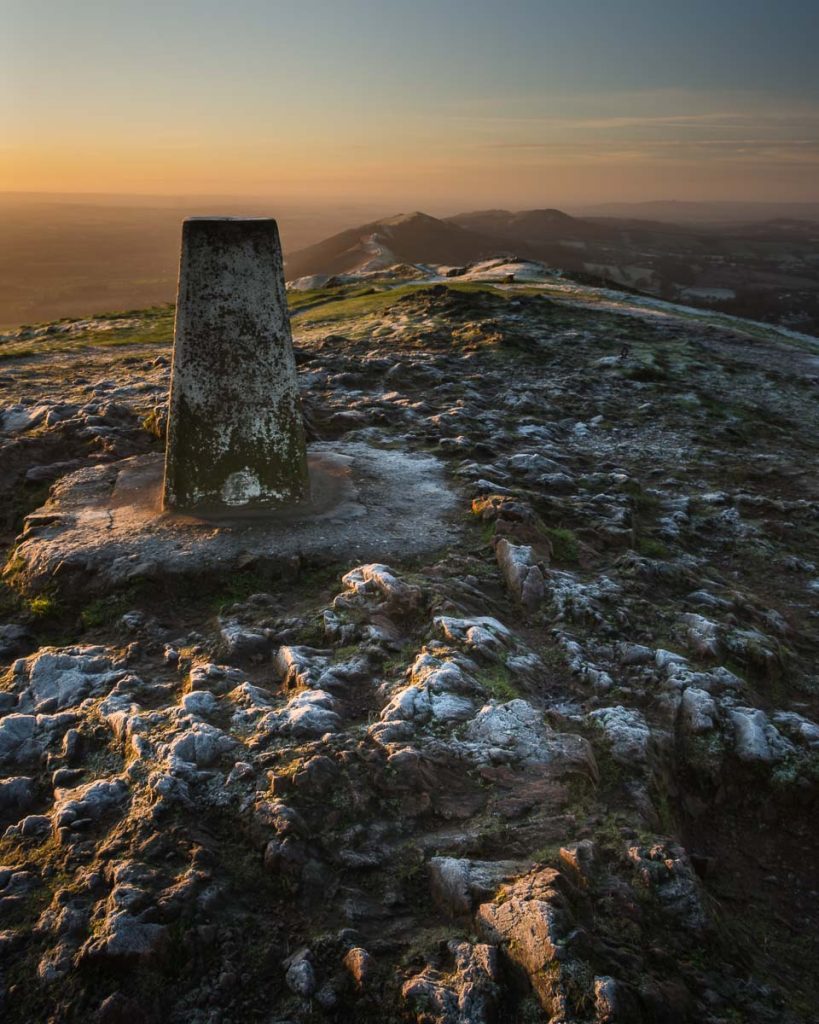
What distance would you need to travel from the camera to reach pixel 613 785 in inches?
240

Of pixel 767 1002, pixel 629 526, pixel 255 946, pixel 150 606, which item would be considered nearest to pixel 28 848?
pixel 255 946

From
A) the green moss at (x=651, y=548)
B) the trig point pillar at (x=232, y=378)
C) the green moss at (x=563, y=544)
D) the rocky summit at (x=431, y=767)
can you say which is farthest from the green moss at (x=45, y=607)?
the green moss at (x=651, y=548)

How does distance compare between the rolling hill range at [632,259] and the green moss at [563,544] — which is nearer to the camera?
the green moss at [563,544]

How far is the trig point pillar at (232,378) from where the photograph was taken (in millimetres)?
9062

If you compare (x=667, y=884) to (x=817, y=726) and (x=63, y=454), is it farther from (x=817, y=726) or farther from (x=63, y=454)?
(x=63, y=454)

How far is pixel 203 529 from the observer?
945 cm

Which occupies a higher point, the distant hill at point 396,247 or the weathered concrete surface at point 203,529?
the weathered concrete surface at point 203,529

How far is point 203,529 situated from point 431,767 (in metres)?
4.77

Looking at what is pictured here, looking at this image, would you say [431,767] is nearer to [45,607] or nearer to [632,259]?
[45,607]

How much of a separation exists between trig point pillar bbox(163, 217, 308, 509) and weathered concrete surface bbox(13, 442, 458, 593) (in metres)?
0.44

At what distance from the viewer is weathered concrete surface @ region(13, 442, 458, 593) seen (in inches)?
345

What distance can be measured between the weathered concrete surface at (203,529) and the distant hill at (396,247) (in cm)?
9055

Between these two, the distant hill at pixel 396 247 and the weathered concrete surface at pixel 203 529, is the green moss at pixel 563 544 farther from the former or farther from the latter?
the distant hill at pixel 396 247

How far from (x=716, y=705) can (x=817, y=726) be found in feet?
3.12
